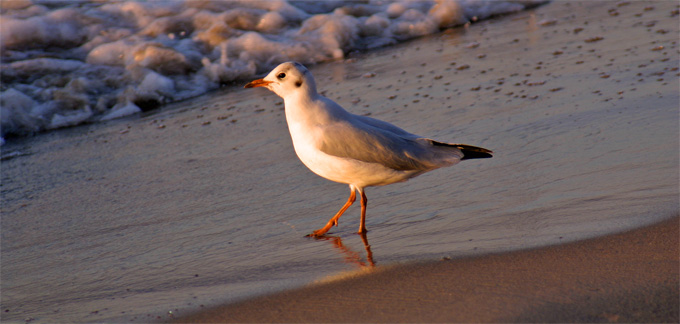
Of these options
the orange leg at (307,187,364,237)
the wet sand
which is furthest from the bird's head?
the wet sand

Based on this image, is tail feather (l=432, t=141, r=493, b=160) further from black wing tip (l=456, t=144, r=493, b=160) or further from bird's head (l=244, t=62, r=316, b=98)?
bird's head (l=244, t=62, r=316, b=98)

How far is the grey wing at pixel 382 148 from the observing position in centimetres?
358

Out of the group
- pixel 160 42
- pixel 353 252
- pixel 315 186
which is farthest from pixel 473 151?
pixel 160 42

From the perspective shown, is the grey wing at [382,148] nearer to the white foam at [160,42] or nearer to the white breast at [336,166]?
the white breast at [336,166]

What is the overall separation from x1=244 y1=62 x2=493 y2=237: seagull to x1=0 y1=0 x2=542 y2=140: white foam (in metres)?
4.45

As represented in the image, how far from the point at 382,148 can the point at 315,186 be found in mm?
1105

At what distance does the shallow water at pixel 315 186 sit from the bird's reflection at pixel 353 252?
0.01 m

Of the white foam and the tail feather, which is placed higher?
the tail feather

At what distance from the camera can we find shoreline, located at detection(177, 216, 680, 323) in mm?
2400

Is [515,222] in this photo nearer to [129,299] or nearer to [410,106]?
[129,299]

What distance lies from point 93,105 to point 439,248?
5.72 metres

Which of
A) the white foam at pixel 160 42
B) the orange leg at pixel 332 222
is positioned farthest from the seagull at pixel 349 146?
the white foam at pixel 160 42

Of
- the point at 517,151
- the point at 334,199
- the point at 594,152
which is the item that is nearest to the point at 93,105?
the point at 334,199

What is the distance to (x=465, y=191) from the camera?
4070 mm
